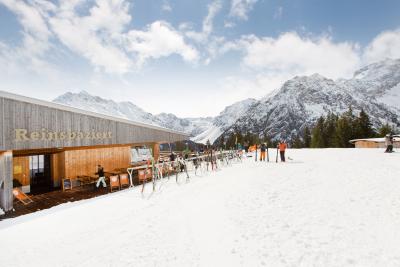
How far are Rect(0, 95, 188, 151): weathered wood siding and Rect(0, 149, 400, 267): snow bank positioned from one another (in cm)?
370

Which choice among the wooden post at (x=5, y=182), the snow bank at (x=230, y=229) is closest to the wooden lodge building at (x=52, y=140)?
the wooden post at (x=5, y=182)

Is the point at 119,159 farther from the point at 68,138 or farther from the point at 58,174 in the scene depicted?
the point at 68,138

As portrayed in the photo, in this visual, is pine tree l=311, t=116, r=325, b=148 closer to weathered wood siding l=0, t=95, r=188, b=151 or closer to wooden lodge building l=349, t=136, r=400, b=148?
wooden lodge building l=349, t=136, r=400, b=148

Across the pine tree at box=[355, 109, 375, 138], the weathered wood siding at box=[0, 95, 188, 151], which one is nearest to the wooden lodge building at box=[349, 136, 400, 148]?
the pine tree at box=[355, 109, 375, 138]

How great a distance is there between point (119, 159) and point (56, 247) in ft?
56.7

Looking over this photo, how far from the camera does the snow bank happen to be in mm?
5695

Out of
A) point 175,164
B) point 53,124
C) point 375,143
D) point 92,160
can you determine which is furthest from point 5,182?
point 375,143

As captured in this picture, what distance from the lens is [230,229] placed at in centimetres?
710

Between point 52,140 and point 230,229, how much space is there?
11105 mm

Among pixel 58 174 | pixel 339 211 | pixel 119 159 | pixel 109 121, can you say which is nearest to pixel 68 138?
pixel 109 121

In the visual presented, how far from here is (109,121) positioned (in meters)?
17.0

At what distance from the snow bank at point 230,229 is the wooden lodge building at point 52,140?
3533mm

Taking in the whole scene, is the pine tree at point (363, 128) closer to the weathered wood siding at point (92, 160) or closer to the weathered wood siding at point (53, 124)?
the weathered wood siding at point (92, 160)

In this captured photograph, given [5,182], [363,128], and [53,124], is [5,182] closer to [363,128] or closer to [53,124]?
[53,124]
